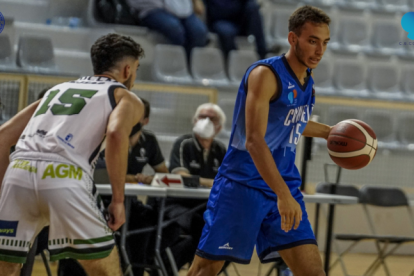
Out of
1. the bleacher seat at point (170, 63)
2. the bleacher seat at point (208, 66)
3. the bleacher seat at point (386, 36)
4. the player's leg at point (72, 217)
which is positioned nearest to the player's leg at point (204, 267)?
the player's leg at point (72, 217)

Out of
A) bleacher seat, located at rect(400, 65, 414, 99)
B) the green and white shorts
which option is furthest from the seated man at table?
bleacher seat, located at rect(400, 65, 414, 99)

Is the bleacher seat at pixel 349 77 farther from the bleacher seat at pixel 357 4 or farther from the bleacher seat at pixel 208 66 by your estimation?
the bleacher seat at pixel 208 66

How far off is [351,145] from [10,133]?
74.9 inches

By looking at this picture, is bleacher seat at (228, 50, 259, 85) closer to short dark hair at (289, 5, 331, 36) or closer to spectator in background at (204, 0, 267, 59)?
spectator in background at (204, 0, 267, 59)

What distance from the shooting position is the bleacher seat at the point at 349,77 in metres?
9.98

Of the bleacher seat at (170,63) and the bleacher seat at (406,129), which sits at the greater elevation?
the bleacher seat at (170,63)

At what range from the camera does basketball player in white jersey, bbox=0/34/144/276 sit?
2.97m

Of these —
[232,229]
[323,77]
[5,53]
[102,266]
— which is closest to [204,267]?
[232,229]

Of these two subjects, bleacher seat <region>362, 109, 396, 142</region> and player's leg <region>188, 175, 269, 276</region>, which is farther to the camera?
bleacher seat <region>362, 109, 396, 142</region>

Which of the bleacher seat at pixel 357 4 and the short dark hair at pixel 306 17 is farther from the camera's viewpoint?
the bleacher seat at pixel 357 4

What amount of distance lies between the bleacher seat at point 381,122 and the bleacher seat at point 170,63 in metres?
2.58

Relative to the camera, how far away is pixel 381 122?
30.2 ft

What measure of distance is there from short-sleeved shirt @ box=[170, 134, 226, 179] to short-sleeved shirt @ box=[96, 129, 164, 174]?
0.16 m

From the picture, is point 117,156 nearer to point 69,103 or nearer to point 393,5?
point 69,103
